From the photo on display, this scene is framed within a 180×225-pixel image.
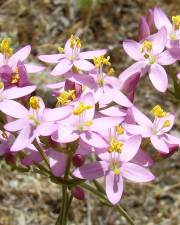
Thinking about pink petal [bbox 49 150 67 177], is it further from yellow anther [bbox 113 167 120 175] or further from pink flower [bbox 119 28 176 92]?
pink flower [bbox 119 28 176 92]

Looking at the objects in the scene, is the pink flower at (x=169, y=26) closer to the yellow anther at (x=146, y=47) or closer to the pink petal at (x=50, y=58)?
the yellow anther at (x=146, y=47)

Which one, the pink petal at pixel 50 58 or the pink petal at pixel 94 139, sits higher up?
the pink petal at pixel 94 139

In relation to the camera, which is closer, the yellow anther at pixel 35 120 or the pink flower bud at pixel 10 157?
the yellow anther at pixel 35 120

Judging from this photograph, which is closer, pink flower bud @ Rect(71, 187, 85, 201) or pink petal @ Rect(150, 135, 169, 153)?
pink petal @ Rect(150, 135, 169, 153)

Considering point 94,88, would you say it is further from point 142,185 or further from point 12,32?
point 12,32

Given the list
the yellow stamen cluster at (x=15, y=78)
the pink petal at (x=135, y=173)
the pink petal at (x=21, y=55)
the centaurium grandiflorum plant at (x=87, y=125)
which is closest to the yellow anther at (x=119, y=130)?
the centaurium grandiflorum plant at (x=87, y=125)

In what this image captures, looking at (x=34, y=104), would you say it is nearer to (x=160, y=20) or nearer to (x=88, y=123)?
(x=88, y=123)

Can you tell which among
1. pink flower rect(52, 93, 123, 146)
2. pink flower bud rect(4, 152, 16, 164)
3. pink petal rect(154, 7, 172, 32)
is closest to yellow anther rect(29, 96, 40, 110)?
pink flower rect(52, 93, 123, 146)
